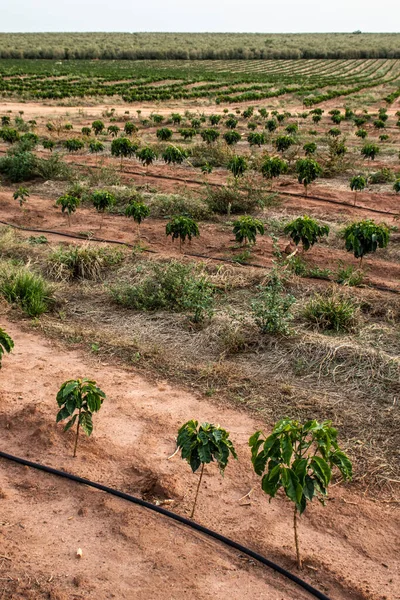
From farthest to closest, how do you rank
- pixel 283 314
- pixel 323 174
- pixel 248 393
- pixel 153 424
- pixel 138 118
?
pixel 138 118 < pixel 323 174 < pixel 283 314 < pixel 248 393 < pixel 153 424

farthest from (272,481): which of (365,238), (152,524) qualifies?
(365,238)

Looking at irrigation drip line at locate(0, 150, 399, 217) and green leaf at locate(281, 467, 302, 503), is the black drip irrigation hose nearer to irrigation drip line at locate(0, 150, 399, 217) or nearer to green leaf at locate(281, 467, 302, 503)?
green leaf at locate(281, 467, 302, 503)

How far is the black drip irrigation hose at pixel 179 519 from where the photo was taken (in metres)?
3.46

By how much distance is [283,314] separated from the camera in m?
6.20

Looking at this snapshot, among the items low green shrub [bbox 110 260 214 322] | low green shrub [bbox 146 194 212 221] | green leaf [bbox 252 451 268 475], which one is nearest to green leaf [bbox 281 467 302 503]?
green leaf [bbox 252 451 268 475]

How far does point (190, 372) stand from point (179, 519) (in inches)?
78.3

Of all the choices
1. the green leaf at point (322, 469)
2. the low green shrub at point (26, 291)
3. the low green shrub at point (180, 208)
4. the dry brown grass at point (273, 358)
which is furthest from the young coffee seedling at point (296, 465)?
the low green shrub at point (180, 208)

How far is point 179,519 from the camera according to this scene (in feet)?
12.8

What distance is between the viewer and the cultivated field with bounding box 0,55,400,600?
3629 millimetres

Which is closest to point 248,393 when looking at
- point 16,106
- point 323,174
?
point 323,174

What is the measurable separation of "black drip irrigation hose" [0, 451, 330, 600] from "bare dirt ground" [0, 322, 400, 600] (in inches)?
1.7

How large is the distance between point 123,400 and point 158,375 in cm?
53

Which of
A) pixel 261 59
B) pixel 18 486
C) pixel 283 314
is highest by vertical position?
pixel 261 59

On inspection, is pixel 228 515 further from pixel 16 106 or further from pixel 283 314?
pixel 16 106
